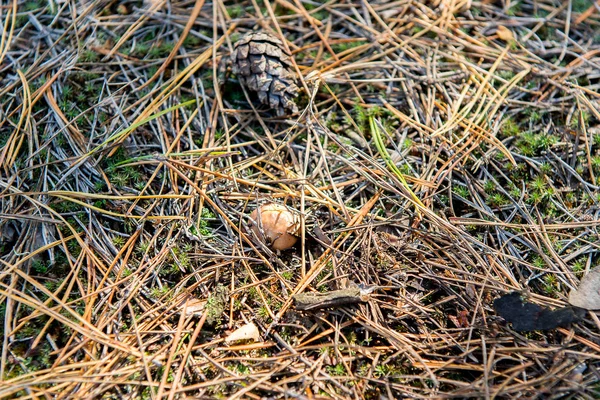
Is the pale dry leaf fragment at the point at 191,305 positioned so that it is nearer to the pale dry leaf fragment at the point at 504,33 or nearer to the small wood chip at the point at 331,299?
the small wood chip at the point at 331,299

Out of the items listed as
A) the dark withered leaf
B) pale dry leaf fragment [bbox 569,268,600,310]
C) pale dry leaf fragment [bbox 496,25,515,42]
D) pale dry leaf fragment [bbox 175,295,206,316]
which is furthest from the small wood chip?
pale dry leaf fragment [bbox 496,25,515,42]

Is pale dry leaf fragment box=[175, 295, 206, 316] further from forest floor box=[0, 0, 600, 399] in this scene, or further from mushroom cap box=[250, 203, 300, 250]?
mushroom cap box=[250, 203, 300, 250]

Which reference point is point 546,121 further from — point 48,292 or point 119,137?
point 48,292

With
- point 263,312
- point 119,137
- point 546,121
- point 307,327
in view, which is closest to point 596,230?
point 546,121

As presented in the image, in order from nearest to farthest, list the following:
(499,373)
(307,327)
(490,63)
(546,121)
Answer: (499,373)
(307,327)
(546,121)
(490,63)

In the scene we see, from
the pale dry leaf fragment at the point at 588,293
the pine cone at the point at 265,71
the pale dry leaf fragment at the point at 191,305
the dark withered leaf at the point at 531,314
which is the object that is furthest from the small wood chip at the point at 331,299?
the pine cone at the point at 265,71

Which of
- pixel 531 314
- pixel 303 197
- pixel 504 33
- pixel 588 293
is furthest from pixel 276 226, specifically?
pixel 504 33
